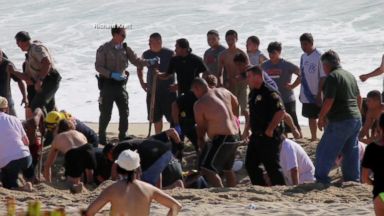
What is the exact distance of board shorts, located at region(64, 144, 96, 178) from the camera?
1198 centimetres

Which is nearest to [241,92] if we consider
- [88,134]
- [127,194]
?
[88,134]

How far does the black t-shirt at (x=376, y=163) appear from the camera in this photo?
8867mm

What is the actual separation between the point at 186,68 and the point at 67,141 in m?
2.88

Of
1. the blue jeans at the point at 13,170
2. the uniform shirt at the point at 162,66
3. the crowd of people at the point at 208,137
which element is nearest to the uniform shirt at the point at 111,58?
the uniform shirt at the point at 162,66

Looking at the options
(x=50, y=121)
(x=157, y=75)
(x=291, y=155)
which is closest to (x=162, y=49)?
(x=157, y=75)

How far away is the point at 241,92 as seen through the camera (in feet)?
49.4

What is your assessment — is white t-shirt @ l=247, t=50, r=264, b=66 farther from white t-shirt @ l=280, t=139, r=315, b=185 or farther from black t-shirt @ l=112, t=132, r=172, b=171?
black t-shirt @ l=112, t=132, r=172, b=171

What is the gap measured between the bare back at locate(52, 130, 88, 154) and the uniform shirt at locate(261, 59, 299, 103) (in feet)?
11.8

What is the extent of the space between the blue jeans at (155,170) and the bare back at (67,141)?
3.35 ft

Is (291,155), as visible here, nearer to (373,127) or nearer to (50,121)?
(373,127)

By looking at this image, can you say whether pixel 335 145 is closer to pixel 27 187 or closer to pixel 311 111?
pixel 27 187

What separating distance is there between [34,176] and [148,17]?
742 inches

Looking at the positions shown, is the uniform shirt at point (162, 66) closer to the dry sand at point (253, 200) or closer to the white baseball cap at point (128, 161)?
the dry sand at point (253, 200)

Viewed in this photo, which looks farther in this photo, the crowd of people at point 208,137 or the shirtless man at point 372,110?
the shirtless man at point 372,110
